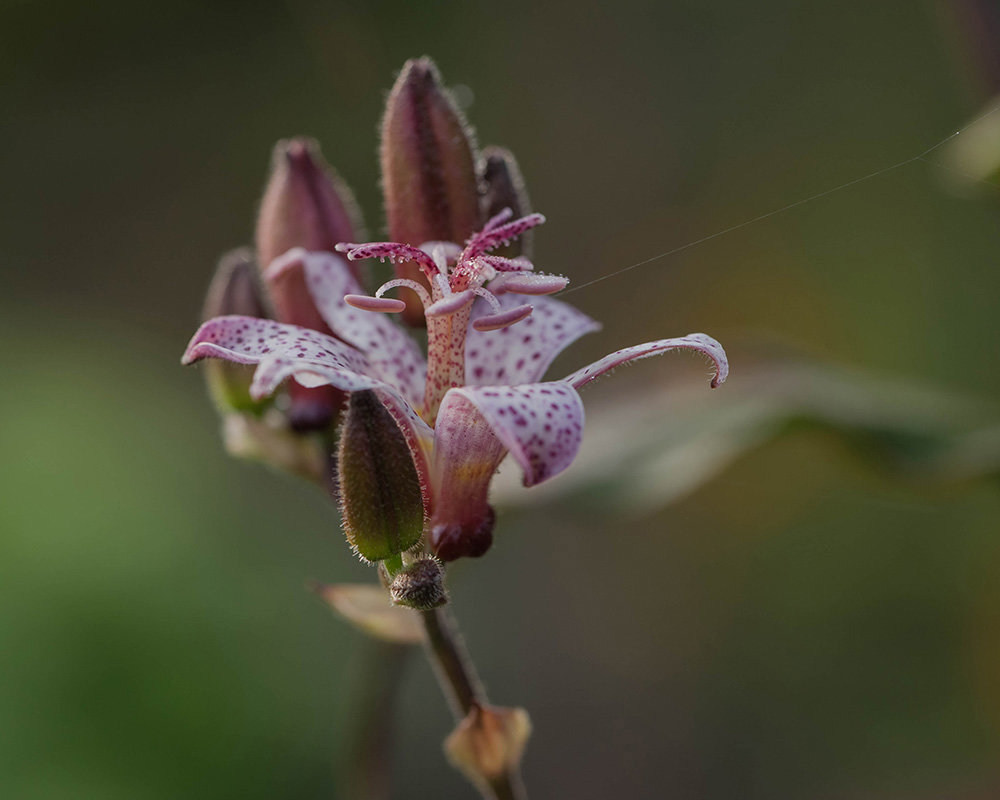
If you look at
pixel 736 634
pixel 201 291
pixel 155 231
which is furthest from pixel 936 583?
pixel 155 231

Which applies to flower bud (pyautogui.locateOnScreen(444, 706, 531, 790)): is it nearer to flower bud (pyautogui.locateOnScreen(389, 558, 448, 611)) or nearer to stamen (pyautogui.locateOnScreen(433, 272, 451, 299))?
flower bud (pyautogui.locateOnScreen(389, 558, 448, 611))

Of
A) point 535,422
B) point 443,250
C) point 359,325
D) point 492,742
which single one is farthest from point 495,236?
point 492,742

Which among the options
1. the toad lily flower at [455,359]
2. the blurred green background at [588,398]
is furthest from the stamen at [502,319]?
the blurred green background at [588,398]

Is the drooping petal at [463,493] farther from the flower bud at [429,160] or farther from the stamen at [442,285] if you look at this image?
the flower bud at [429,160]

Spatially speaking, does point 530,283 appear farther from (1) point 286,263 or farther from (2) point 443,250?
(1) point 286,263

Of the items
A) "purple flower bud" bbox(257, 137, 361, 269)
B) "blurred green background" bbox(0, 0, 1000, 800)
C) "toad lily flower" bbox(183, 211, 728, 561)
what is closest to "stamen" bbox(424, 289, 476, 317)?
"toad lily flower" bbox(183, 211, 728, 561)

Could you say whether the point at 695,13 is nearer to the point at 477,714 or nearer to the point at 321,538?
the point at 321,538
